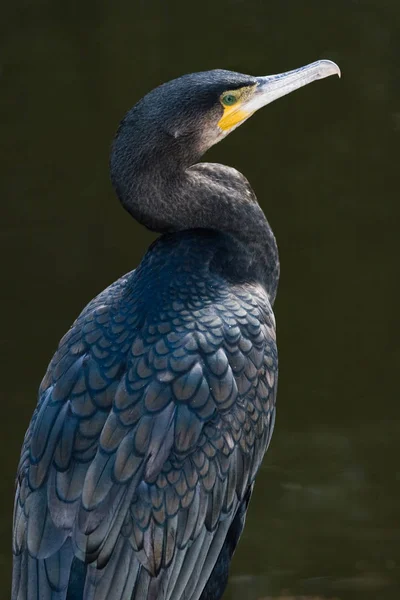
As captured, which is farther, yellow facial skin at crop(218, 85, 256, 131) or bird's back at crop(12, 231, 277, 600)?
yellow facial skin at crop(218, 85, 256, 131)

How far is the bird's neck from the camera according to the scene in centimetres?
271

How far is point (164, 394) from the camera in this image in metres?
2.53

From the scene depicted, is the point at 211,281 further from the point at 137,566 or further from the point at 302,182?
the point at 302,182

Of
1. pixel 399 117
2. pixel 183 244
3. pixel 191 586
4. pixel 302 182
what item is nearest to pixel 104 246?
pixel 302 182

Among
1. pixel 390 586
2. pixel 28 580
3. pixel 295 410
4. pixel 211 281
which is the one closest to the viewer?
pixel 28 580

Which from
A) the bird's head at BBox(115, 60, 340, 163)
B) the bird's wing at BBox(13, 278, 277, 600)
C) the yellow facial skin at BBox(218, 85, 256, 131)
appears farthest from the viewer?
the yellow facial skin at BBox(218, 85, 256, 131)

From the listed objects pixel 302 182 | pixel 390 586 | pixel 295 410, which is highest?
pixel 302 182

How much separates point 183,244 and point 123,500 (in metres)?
0.57

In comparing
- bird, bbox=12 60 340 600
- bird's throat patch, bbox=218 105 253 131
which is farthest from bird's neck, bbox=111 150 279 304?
bird's throat patch, bbox=218 105 253 131

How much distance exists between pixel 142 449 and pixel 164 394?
0.12 meters

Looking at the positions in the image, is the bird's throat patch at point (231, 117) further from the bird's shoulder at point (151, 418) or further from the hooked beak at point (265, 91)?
the bird's shoulder at point (151, 418)

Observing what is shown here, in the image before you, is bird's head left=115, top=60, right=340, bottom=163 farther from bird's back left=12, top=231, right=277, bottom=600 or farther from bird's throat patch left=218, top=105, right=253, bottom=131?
bird's back left=12, top=231, right=277, bottom=600

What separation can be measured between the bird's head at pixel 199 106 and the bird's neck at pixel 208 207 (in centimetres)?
6

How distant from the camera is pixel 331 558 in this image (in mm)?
4105
